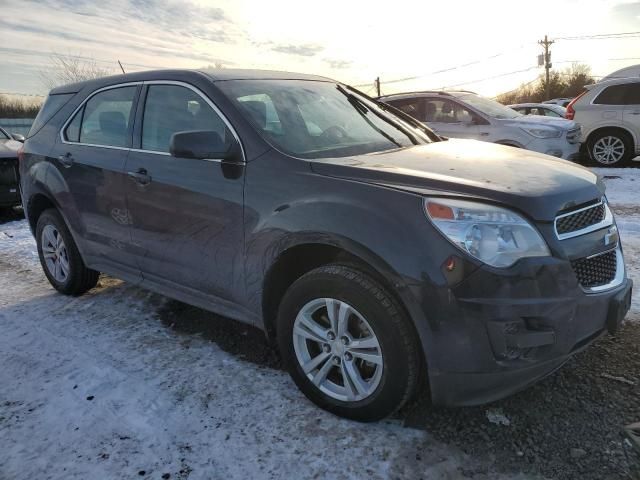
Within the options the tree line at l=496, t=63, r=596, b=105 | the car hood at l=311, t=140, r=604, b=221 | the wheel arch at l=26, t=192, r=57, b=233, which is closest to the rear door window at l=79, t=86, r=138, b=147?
the wheel arch at l=26, t=192, r=57, b=233

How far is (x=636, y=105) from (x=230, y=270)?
10473 millimetres

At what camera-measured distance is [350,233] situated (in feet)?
7.90

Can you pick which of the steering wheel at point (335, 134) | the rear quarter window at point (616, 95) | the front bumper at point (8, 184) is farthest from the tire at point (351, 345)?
the rear quarter window at point (616, 95)

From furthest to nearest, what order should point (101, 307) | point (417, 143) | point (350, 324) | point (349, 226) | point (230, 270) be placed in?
point (101, 307) → point (417, 143) → point (230, 270) → point (350, 324) → point (349, 226)

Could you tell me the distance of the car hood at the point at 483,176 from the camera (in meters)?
2.30

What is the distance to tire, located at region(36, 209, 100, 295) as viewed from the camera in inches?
173

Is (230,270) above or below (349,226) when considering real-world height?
below

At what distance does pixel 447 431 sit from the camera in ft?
8.29

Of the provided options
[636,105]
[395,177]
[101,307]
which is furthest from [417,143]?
[636,105]

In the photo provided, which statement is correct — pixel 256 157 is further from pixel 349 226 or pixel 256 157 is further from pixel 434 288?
pixel 434 288

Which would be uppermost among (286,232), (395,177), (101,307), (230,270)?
(395,177)

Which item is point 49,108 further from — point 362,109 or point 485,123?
point 485,123

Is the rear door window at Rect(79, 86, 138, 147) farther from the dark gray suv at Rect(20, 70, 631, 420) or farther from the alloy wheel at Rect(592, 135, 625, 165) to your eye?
the alloy wheel at Rect(592, 135, 625, 165)

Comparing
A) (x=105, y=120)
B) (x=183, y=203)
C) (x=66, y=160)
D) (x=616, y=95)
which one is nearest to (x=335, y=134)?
(x=183, y=203)
